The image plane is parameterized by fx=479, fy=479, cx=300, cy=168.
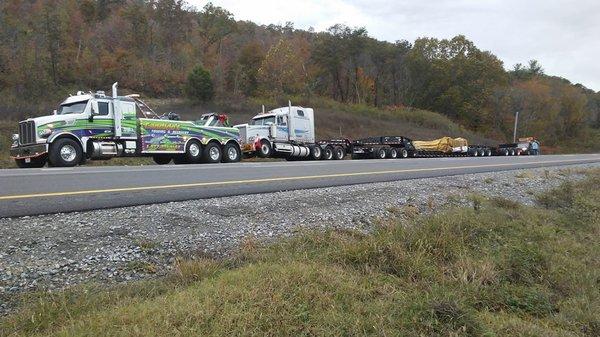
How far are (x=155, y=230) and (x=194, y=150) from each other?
14178 mm

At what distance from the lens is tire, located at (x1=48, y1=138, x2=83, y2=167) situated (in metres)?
15.5

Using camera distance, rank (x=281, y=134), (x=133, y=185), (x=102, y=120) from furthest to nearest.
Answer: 1. (x=281, y=134)
2. (x=102, y=120)
3. (x=133, y=185)

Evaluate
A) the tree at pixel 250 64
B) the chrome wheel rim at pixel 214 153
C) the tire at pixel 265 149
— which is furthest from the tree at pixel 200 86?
the chrome wheel rim at pixel 214 153

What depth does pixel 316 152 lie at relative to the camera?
93.7 ft

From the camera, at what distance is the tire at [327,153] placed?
29.2 m

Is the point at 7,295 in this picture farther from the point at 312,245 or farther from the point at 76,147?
the point at 76,147

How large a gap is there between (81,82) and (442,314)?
5390 cm

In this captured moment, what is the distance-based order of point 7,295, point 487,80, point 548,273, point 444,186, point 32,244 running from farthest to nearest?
point 487,80
point 444,186
point 548,273
point 32,244
point 7,295

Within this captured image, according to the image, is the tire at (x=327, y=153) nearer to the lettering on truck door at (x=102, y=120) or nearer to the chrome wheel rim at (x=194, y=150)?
the chrome wheel rim at (x=194, y=150)

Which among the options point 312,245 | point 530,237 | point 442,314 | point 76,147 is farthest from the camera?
point 76,147

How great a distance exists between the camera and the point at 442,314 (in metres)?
4.92

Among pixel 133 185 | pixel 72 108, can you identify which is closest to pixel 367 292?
pixel 133 185

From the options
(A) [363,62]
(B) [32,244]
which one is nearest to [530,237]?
(B) [32,244]

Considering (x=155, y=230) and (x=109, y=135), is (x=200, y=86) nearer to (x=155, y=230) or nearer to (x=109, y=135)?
(x=109, y=135)
